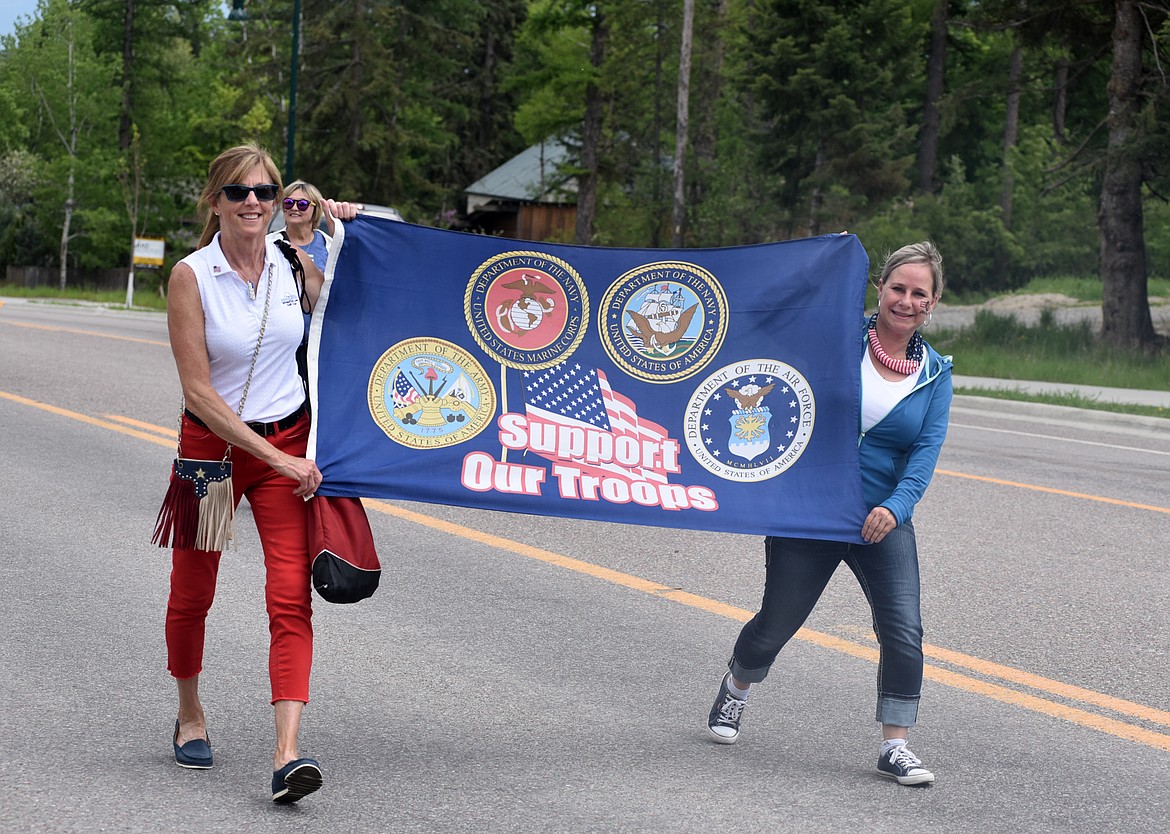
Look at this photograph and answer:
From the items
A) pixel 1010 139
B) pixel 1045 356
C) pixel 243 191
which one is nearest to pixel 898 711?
pixel 243 191

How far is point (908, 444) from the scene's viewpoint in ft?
15.4

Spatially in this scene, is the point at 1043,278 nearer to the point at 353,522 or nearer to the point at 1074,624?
the point at 1074,624

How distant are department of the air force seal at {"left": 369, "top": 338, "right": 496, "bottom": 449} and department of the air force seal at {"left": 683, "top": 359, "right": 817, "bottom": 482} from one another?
0.74 m

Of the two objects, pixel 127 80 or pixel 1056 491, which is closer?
pixel 1056 491

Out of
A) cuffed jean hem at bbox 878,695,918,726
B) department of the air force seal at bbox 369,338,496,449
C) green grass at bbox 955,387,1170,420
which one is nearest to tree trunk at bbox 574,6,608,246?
green grass at bbox 955,387,1170,420

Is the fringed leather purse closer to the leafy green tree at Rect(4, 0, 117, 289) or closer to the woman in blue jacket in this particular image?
the woman in blue jacket

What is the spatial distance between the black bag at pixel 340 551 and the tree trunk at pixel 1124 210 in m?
23.6

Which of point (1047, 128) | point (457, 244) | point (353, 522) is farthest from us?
point (1047, 128)

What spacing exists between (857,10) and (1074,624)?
34919 mm

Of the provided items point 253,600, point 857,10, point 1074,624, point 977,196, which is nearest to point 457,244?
point 253,600

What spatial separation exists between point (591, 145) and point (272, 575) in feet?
153

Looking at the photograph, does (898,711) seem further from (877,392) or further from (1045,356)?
(1045,356)

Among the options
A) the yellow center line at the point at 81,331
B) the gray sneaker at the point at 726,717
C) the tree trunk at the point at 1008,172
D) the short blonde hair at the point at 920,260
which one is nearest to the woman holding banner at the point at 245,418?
the gray sneaker at the point at 726,717

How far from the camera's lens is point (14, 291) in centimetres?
5306
